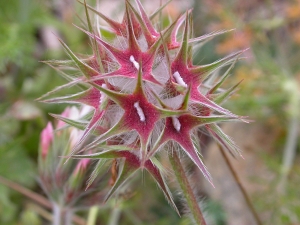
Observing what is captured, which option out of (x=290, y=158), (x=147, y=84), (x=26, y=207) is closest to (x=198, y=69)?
(x=147, y=84)

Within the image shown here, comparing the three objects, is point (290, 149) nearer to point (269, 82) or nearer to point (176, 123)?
point (269, 82)

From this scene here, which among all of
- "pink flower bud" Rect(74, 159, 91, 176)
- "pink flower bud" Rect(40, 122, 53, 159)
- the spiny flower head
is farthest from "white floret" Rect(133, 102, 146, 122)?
"pink flower bud" Rect(40, 122, 53, 159)

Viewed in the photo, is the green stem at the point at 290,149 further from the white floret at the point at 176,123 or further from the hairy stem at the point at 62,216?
the white floret at the point at 176,123

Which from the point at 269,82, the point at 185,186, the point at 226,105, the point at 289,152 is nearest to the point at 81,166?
the point at 185,186

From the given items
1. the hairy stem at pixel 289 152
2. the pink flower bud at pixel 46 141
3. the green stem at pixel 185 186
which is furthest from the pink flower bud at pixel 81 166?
the hairy stem at pixel 289 152

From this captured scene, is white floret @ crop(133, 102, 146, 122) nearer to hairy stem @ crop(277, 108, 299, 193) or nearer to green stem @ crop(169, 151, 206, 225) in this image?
green stem @ crop(169, 151, 206, 225)

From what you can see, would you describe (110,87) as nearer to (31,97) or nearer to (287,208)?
(287,208)
